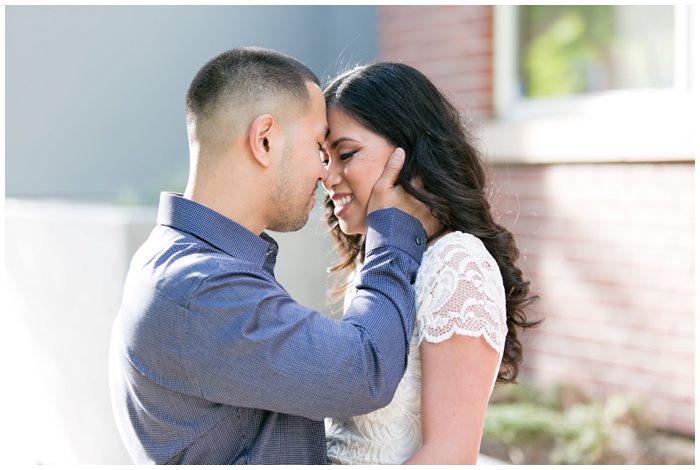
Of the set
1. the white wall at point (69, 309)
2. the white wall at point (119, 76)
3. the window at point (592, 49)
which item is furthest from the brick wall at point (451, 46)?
the white wall at point (69, 309)

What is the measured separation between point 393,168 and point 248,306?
2.28ft

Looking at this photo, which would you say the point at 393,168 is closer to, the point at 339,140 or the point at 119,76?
the point at 339,140

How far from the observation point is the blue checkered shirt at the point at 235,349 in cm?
188

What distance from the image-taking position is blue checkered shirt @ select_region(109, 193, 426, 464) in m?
1.88

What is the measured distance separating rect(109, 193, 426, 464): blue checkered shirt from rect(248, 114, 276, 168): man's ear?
20 cm

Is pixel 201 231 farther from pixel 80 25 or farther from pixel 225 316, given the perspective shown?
pixel 80 25

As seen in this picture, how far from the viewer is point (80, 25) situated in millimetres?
7402

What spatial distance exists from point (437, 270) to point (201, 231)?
2.11 feet

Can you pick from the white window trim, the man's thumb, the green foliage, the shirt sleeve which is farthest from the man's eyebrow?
the green foliage

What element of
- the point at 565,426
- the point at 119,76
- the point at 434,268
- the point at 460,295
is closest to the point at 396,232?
the point at 434,268

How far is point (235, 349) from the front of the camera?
1.87m

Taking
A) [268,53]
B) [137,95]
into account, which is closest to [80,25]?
[137,95]

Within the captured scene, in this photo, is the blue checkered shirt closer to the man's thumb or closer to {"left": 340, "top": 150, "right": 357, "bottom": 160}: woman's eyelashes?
the man's thumb

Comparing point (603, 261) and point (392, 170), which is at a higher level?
point (392, 170)
